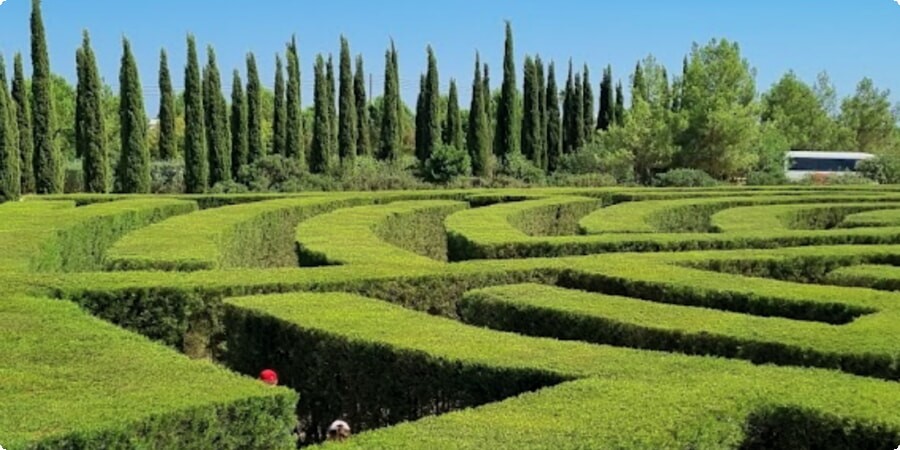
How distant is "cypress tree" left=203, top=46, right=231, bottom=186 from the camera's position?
34.9 m

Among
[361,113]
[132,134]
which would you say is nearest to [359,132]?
[361,113]

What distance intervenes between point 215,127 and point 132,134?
529 centimetres

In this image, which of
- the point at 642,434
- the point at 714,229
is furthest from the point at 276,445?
the point at 714,229

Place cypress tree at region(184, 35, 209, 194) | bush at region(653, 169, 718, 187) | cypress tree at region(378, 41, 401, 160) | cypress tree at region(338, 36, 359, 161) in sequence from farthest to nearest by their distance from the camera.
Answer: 1. cypress tree at region(378, 41, 401, 160)
2. cypress tree at region(338, 36, 359, 161)
3. cypress tree at region(184, 35, 209, 194)
4. bush at region(653, 169, 718, 187)

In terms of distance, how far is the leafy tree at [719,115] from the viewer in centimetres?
3597

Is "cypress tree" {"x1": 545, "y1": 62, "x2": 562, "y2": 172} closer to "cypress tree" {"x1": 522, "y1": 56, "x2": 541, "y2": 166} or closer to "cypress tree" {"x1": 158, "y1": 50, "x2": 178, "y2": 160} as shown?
"cypress tree" {"x1": 522, "y1": 56, "x2": 541, "y2": 166}

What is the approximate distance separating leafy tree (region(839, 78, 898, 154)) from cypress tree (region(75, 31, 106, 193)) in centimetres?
4806

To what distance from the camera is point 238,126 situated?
3775 cm

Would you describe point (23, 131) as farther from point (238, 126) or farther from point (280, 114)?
point (280, 114)

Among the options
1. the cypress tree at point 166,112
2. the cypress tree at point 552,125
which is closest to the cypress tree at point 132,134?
the cypress tree at point 166,112

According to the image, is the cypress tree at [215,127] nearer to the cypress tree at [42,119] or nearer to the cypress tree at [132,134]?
the cypress tree at [132,134]

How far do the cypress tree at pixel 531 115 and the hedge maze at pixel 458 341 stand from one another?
104ft

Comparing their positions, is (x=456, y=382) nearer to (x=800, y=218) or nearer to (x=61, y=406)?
(x=61, y=406)

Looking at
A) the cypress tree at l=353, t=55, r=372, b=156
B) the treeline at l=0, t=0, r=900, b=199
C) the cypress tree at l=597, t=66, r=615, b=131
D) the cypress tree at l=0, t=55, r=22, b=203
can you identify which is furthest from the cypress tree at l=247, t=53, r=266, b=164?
the cypress tree at l=597, t=66, r=615, b=131
